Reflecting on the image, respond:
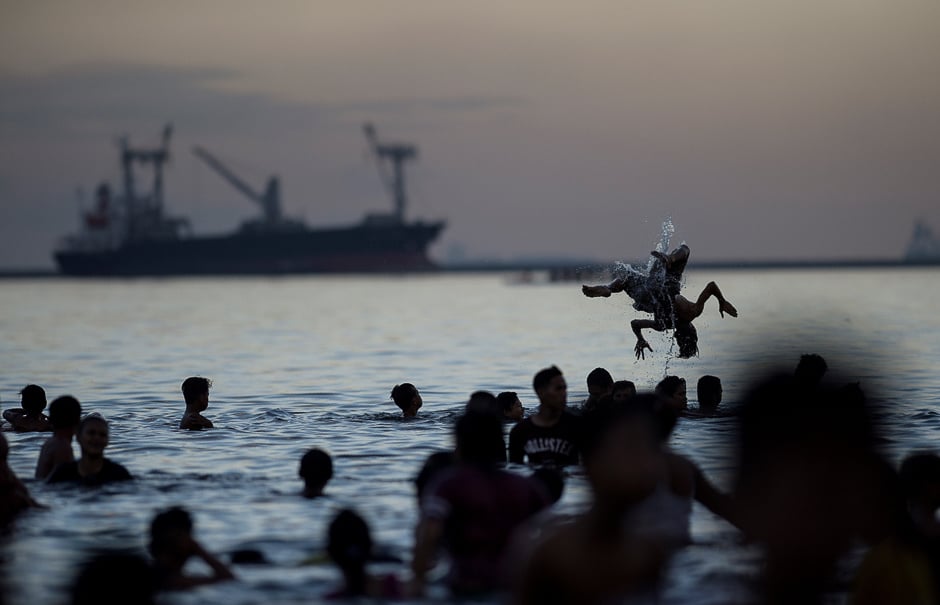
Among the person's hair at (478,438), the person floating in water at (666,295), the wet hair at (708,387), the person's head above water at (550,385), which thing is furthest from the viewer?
the person floating in water at (666,295)

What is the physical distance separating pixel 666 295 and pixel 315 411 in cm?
770

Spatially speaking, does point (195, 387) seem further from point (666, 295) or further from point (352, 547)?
point (352, 547)

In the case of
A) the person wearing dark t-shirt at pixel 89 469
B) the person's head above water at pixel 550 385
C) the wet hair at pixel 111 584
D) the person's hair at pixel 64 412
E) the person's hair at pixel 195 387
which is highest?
the person's head above water at pixel 550 385

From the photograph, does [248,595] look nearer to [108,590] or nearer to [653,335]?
[108,590]

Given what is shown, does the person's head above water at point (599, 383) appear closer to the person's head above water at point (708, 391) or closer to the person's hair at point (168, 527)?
the person's head above water at point (708, 391)

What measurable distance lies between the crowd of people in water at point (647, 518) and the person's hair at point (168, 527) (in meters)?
0.01

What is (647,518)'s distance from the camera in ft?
30.3

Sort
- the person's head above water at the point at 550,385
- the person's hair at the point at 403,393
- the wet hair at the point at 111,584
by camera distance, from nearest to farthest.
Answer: the wet hair at the point at 111,584
the person's head above water at the point at 550,385
the person's hair at the point at 403,393

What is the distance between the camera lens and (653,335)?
54.7 m

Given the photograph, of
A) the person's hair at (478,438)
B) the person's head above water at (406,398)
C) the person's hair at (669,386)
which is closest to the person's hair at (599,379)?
the person's hair at (669,386)

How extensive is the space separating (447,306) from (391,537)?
272 ft

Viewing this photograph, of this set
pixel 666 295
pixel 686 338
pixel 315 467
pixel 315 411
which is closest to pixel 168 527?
pixel 315 467

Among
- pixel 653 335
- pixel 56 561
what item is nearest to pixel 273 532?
pixel 56 561

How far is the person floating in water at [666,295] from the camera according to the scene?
19922 mm
